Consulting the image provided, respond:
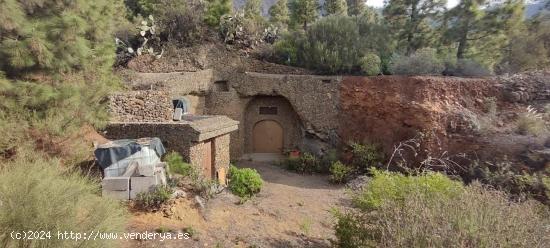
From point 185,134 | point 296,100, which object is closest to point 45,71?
point 185,134

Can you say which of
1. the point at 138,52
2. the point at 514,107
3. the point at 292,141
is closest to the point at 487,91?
the point at 514,107

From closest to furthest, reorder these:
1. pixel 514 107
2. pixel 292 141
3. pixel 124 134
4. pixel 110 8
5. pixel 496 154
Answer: pixel 124 134
pixel 110 8
pixel 496 154
pixel 514 107
pixel 292 141

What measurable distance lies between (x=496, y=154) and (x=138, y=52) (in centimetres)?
1576

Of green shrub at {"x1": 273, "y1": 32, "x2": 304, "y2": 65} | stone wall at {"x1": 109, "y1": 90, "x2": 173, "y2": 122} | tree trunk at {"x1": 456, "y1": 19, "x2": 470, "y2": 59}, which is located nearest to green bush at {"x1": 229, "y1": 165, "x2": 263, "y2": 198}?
stone wall at {"x1": 109, "y1": 90, "x2": 173, "y2": 122}

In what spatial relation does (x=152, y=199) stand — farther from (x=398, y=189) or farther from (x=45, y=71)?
(x=398, y=189)

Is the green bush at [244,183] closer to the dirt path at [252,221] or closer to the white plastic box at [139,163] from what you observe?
the dirt path at [252,221]

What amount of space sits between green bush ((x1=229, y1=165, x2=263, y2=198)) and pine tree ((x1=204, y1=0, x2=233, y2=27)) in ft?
39.7

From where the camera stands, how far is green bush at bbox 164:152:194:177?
9.38 m

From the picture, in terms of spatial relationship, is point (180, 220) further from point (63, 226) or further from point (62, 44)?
point (62, 44)

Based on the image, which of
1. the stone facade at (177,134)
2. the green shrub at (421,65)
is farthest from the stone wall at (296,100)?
the stone facade at (177,134)

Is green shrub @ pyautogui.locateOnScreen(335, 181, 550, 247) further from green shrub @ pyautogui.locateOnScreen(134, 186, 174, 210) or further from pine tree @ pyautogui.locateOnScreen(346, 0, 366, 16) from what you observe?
pine tree @ pyautogui.locateOnScreen(346, 0, 366, 16)

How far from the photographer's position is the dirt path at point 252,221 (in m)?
6.91

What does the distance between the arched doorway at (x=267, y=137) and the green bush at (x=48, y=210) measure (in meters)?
13.0

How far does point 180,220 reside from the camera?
736 cm
